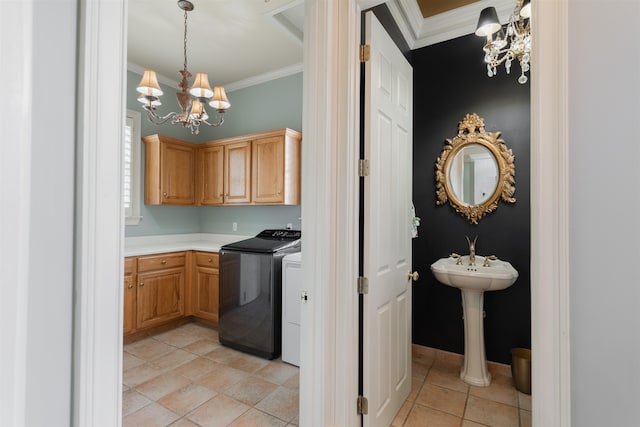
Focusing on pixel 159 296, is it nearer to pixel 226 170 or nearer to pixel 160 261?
pixel 160 261

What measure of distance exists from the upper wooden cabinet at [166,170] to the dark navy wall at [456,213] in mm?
2852

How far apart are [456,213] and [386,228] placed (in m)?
1.19

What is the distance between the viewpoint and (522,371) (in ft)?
7.27

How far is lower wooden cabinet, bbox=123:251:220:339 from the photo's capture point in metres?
3.13

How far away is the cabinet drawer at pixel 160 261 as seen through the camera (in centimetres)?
320

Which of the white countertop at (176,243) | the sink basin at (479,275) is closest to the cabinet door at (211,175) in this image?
the white countertop at (176,243)

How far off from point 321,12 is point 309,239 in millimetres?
1124

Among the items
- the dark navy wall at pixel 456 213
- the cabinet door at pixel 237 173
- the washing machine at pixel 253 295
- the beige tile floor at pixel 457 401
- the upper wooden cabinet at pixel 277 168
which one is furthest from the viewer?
the cabinet door at pixel 237 173

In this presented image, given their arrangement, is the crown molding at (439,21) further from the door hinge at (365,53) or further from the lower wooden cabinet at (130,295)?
the lower wooden cabinet at (130,295)

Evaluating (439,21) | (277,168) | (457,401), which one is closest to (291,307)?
(457,401)

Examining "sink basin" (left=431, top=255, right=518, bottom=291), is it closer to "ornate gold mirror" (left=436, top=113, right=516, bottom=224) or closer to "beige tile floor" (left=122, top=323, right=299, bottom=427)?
"ornate gold mirror" (left=436, top=113, right=516, bottom=224)

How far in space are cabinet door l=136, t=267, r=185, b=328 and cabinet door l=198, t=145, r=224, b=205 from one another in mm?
965
